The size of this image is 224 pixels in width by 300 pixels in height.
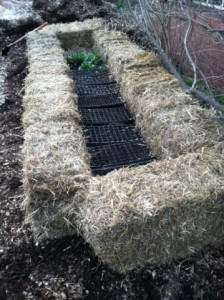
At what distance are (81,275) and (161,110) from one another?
2.15 metres

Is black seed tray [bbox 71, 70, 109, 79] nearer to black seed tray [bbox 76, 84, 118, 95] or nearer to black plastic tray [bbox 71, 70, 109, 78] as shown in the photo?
black plastic tray [bbox 71, 70, 109, 78]

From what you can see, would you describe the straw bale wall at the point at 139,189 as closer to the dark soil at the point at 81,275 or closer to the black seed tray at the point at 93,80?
the dark soil at the point at 81,275

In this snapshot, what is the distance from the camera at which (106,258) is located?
109 inches

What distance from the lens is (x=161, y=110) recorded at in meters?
4.20

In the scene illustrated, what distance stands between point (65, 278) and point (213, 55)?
5205 millimetres

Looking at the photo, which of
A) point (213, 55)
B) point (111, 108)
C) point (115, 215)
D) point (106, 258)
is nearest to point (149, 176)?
point (115, 215)

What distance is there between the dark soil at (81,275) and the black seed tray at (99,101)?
7.67 feet

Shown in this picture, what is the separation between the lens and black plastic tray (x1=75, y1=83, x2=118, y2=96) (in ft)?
18.5

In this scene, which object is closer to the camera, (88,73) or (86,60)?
(88,73)

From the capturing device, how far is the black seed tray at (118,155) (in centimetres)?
384

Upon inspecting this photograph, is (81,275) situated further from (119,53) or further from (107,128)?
(119,53)

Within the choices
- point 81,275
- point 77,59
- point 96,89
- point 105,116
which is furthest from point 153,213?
point 77,59

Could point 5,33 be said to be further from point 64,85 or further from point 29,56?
point 64,85

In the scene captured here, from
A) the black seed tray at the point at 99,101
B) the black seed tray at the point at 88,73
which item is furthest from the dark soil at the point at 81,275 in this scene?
the black seed tray at the point at 88,73
